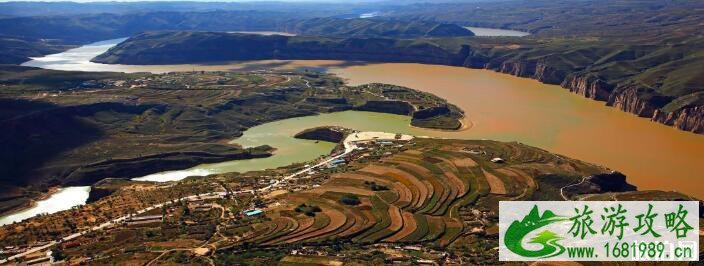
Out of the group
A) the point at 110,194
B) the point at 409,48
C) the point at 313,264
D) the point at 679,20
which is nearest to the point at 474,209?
the point at 313,264

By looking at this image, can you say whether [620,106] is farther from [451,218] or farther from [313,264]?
[313,264]

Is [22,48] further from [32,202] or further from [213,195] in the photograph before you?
[213,195]

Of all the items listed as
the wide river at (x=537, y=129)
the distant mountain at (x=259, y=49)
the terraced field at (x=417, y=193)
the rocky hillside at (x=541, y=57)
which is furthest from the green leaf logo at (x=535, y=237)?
the distant mountain at (x=259, y=49)

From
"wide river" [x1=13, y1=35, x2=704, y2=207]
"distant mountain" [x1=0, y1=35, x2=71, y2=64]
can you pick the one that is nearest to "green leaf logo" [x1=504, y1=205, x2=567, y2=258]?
"wide river" [x1=13, y1=35, x2=704, y2=207]

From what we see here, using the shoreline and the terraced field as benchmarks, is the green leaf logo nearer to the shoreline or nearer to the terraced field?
the terraced field

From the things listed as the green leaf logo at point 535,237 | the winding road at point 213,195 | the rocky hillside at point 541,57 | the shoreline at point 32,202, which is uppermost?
the rocky hillside at point 541,57

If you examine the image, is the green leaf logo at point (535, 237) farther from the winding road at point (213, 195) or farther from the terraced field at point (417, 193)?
the winding road at point (213, 195)
